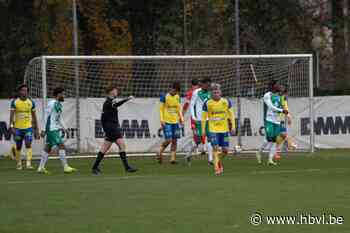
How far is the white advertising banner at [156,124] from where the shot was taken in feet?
101

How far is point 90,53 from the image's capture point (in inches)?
1619

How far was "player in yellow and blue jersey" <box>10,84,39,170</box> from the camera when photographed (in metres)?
24.4

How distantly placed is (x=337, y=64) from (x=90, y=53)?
11.3 m

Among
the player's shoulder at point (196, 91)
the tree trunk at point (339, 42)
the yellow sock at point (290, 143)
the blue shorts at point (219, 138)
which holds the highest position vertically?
the tree trunk at point (339, 42)

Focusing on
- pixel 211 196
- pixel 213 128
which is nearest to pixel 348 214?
pixel 211 196

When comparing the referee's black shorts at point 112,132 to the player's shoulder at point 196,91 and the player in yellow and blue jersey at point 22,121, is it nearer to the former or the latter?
the player in yellow and blue jersey at point 22,121

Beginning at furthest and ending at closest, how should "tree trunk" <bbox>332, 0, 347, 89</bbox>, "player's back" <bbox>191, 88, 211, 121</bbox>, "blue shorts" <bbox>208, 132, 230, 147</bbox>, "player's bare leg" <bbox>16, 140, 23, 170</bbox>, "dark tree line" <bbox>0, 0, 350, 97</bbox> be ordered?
"tree trunk" <bbox>332, 0, 347, 89</bbox> → "dark tree line" <bbox>0, 0, 350, 97</bbox> → "player's back" <bbox>191, 88, 211, 121</bbox> → "player's bare leg" <bbox>16, 140, 23, 170</bbox> → "blue shorts" <bbox>208, 132, 230, 147</bbox>

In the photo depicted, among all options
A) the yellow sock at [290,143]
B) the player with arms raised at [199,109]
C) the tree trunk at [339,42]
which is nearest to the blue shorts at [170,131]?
the player with arms raised at [199,109]

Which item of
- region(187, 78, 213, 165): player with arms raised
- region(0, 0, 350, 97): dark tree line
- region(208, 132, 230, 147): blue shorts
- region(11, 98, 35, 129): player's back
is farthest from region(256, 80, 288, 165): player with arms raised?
region(0, 0, 350, 97): dark tree line

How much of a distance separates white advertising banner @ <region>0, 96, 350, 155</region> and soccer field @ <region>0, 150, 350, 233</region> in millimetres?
7301

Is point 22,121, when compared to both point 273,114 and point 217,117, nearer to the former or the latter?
point 217,117

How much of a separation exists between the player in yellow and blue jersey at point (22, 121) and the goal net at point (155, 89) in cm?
564

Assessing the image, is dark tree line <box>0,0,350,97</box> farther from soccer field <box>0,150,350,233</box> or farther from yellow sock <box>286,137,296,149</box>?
soccer field <box>0,150,350,233</box>

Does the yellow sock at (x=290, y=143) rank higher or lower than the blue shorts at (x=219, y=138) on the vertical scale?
lower
